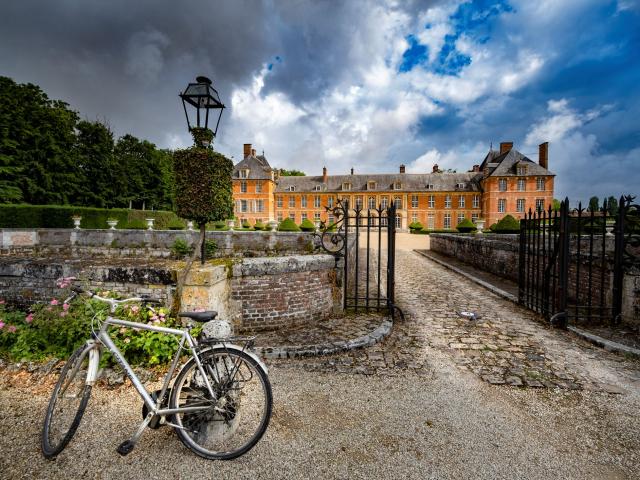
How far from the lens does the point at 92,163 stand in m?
34.5

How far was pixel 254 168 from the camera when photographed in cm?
4541

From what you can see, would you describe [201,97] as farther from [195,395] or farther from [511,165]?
[511,165]

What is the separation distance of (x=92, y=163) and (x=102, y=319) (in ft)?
135

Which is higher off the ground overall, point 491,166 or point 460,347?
point 491,166

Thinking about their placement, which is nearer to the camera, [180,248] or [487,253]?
[487,253]

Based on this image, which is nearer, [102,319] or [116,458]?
[116,458]

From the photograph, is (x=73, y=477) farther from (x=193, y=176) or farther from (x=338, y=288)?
(x=338, y=288)

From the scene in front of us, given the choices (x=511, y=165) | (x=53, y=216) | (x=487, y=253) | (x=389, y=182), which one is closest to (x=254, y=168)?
(x=389, y=182)

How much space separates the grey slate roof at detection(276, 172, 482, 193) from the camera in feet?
147

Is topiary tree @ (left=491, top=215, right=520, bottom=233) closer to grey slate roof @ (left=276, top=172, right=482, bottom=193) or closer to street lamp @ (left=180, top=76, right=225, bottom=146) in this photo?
grey slate roof @ (left=276, top=172, right=482, bottom=193)

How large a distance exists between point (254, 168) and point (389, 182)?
812 inches

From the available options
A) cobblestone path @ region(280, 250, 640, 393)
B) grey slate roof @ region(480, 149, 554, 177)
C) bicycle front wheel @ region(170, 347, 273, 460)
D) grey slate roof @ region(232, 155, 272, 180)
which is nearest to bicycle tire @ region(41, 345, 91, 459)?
bicycle front wheel @ region(170, 347, 273, 460)

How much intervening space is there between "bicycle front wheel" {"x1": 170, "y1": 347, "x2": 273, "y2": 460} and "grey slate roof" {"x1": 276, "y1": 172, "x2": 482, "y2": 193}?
45.0 m

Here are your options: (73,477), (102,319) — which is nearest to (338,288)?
(102,319)
